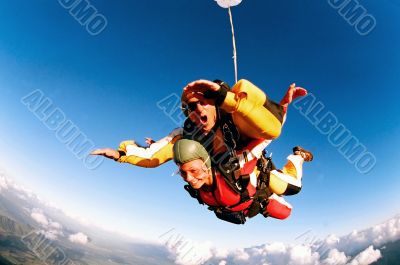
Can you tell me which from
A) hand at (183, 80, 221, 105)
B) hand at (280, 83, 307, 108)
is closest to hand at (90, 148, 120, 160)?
hand at (183, 80, 221, 105)

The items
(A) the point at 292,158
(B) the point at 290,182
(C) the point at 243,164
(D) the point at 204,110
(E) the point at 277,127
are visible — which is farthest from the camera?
(A) the point at 292,158

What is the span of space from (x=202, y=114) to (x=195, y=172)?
30.1 inches

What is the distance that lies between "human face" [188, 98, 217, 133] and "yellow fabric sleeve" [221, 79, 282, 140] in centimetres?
44

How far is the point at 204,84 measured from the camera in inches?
95.4

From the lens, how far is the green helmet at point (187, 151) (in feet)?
10.5

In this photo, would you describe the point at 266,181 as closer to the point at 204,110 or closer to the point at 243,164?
the point at 243,164

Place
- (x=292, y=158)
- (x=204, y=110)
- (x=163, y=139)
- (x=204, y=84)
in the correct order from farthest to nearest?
(x=292, y=158) < (x=163, y=139) < (x=204, y=110) < (x=204, y=84)

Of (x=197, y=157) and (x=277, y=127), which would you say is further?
(x=197, y=157)

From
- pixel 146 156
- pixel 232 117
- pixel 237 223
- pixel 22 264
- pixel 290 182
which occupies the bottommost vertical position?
pixel 22 264

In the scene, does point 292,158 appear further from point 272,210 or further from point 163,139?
point 163,139

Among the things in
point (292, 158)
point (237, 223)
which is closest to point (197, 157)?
point (237, 223)

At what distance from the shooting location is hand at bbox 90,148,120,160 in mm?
3329

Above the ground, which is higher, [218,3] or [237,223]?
[218,3]

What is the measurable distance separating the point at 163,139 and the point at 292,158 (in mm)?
2286
